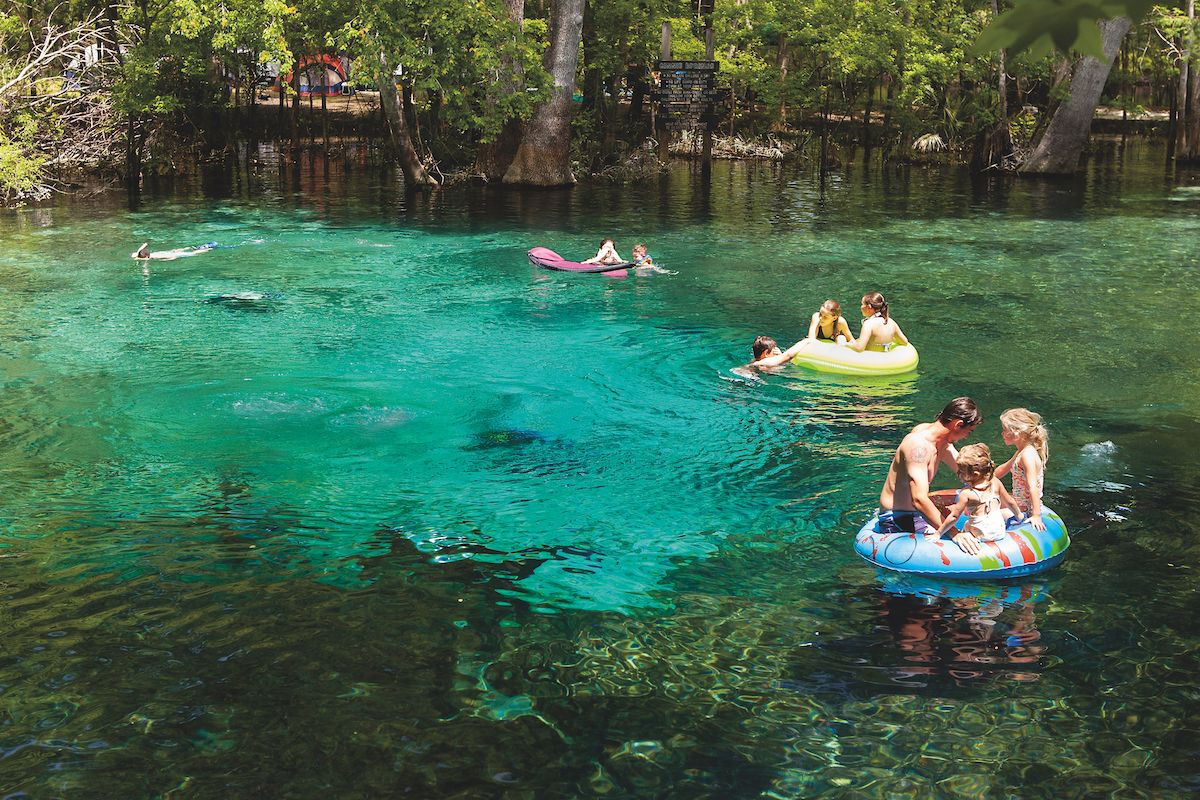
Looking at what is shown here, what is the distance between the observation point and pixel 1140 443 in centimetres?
1074

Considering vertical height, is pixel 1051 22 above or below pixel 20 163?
below

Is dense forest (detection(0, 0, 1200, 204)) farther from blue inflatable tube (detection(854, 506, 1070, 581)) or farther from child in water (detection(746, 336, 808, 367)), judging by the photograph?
blue inflatable tube (detection(854, 506, 1070, 581))

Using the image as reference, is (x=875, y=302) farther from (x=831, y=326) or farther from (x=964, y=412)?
(x=964, y=412)

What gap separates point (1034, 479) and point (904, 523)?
100 centimetres

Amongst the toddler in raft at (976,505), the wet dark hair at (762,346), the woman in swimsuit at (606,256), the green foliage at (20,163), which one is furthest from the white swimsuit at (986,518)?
the green foliage at (20,163)

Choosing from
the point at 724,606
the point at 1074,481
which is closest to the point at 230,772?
the point at 724,606

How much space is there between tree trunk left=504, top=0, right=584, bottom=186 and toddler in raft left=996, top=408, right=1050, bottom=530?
2680 centimetres

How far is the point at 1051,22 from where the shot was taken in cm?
273

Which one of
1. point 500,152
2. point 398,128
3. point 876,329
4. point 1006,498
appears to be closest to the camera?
point 1006,498

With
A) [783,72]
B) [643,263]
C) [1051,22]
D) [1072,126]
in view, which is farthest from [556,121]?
[1051,22]

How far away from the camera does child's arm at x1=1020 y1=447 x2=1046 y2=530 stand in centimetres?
Result: 770

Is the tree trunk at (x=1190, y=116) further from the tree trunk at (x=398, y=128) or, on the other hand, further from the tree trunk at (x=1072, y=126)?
the tree trunk at (x=398, y=128)

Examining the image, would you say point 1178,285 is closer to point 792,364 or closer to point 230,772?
point 792,364

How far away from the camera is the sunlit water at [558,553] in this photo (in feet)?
18.9
